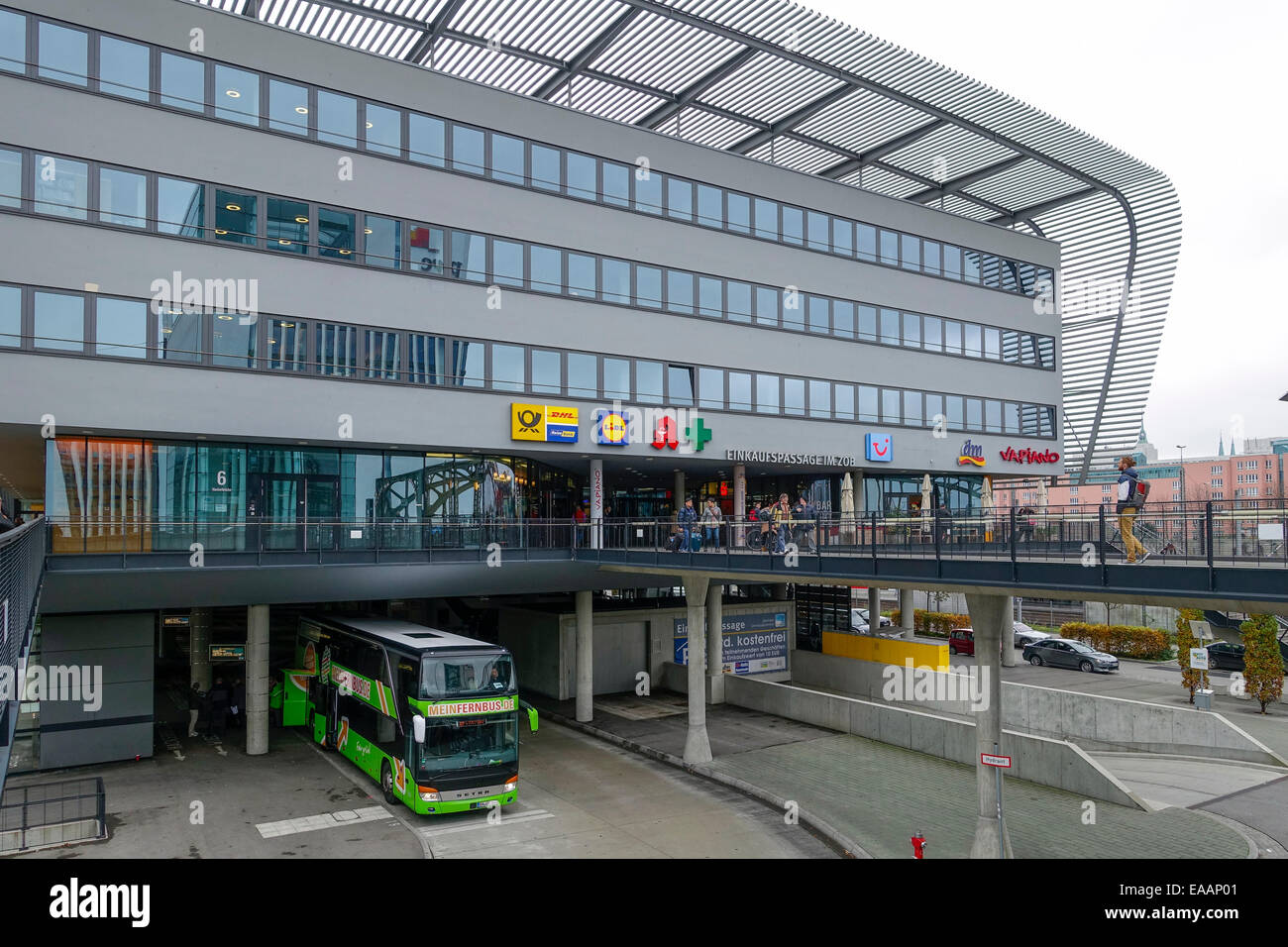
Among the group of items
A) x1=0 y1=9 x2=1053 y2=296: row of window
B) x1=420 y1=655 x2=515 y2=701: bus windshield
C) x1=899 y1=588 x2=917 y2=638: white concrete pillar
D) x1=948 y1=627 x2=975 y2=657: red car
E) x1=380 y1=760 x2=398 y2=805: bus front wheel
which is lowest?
x1=948 y1=627 x2=975 y2=657: red car

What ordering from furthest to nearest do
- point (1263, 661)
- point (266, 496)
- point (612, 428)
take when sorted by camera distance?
point (612, 428)
point (1263, 661)
point (266, 496)

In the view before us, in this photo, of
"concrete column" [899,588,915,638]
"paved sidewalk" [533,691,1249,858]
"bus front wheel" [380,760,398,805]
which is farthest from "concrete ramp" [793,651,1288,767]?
"bus front wheel" [380,760,398,805]

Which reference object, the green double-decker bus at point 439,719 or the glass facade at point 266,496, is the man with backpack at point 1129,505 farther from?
the glass facade at point 266,496

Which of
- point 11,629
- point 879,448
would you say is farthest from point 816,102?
point 11,629

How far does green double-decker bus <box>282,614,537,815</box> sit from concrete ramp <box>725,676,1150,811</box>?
11.1 m

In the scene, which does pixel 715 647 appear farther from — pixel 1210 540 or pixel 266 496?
pixel 1210 540

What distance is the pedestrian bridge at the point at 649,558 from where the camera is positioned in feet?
42.8

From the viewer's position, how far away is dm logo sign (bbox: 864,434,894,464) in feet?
123

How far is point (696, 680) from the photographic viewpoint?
2414 centimetres

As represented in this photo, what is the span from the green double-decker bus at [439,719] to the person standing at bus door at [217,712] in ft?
23.7

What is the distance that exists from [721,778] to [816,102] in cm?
2616

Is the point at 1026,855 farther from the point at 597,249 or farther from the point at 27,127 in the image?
the point at 27,127

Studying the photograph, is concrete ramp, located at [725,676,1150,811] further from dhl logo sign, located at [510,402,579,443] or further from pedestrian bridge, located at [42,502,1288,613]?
dhl logo sign, located at [510,402,579,443]
